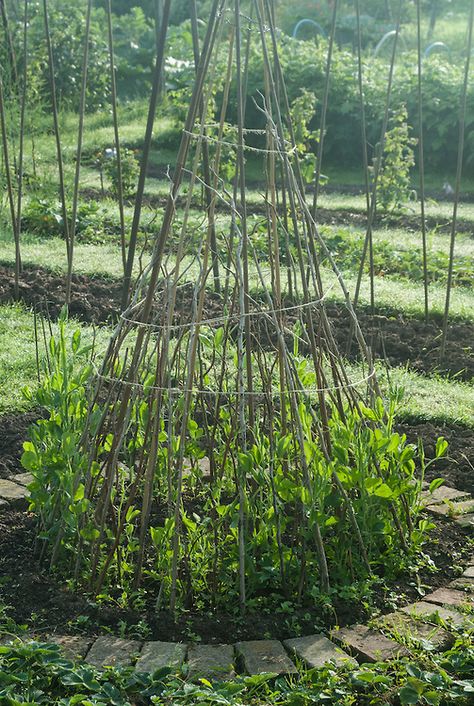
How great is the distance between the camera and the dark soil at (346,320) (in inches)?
231

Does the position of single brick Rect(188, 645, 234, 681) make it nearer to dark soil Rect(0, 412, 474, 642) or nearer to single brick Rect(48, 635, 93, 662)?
dark soil Rect(0, 412, 474, 642)

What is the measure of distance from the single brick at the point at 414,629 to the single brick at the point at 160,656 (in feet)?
2.09

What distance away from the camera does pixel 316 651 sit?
281cm

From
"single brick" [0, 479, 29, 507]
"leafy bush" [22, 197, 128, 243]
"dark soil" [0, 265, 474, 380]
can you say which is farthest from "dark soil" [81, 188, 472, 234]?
"single brick" [0, 479, 29, 507]

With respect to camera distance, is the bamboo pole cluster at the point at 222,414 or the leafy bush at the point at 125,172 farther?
the leafy bush at the point at 125,172

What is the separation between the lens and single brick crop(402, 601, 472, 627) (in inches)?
116

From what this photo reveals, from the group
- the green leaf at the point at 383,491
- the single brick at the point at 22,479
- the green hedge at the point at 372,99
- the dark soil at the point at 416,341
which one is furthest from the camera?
the green hedge at the point at 372,99

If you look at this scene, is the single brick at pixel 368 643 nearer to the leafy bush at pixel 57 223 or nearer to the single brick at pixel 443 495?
the single brick at pixel 443 495

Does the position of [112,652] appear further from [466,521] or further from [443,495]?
[443,495]

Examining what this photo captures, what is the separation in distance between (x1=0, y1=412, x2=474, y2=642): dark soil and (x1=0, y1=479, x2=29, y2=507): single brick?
26cm

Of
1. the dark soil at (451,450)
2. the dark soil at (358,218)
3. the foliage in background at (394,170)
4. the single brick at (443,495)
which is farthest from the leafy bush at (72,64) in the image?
the single brick at (443,495)

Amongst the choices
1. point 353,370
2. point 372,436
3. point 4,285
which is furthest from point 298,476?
point 4,285

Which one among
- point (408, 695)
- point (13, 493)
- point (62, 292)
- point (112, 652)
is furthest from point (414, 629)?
point (62, 292)

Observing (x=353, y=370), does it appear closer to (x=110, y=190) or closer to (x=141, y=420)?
(x=141, y=420)
